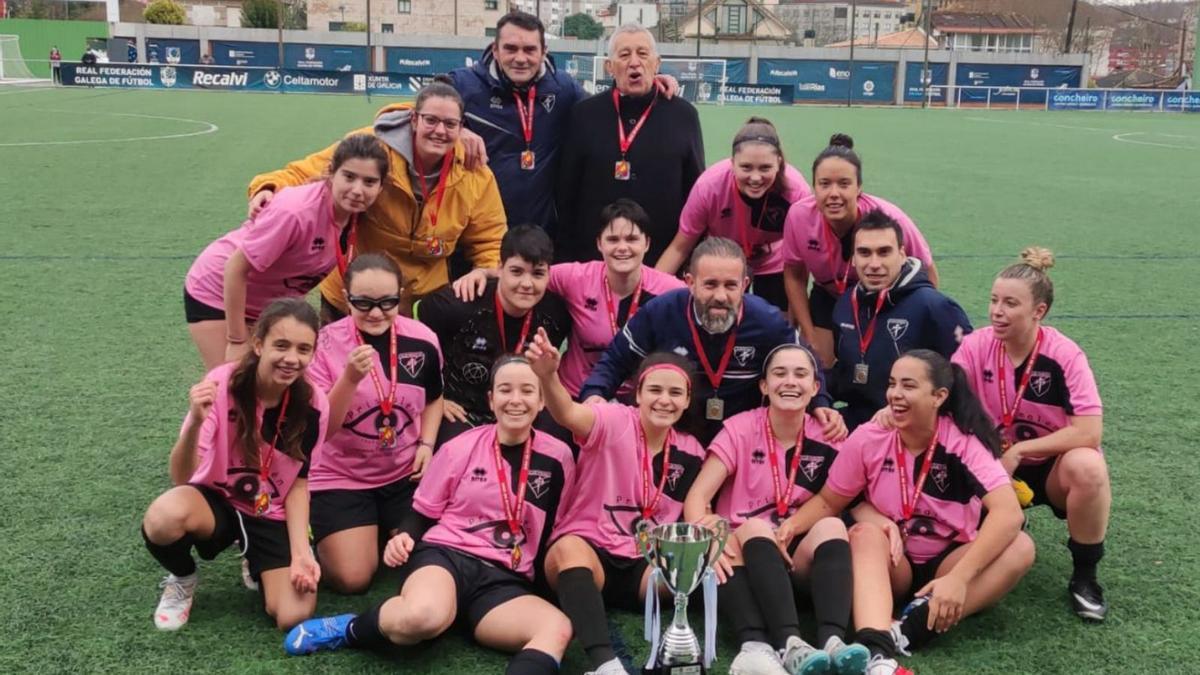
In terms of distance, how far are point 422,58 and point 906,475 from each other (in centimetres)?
5122

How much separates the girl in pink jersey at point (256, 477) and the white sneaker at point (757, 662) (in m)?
1.39

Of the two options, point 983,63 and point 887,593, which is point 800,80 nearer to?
point 983,63

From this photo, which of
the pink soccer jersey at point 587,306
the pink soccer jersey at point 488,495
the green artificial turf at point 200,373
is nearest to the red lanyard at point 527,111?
the pink soccer jersey at point 587,306

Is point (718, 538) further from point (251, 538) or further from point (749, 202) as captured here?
point (749, 202)

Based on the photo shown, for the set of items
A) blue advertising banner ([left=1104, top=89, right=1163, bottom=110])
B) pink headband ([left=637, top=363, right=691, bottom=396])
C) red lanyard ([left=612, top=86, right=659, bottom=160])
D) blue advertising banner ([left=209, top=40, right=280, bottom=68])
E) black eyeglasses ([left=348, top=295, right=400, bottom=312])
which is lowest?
pink headband ([left=637, top=363, right=691, bottom=396])

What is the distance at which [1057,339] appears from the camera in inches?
163

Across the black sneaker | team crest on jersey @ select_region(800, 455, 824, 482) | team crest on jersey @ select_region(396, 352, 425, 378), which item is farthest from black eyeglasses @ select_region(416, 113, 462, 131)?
the black sneaker

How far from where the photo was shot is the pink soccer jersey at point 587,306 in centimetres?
470

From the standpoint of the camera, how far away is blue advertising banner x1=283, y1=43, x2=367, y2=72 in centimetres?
5250

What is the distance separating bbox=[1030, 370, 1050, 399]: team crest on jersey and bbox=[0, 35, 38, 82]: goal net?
138 ft

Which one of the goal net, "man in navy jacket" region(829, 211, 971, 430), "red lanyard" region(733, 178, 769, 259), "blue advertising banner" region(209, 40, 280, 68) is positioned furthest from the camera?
"blue advertising banner" region(209, 40, 280, 68)

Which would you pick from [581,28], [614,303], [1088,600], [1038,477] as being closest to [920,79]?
[581,28]

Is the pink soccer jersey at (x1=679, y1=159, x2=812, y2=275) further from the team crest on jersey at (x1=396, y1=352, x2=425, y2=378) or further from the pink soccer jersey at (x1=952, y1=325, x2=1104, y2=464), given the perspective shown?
the team crest on jersey at (x1=396, y1=352, x2=425, y2=378)

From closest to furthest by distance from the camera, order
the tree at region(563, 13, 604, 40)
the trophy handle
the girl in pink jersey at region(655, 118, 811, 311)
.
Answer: the trophy handle < the girl in pink jersey at region(655, 118, 811, 311) < the tree at region(563, 13, 604, 40)
